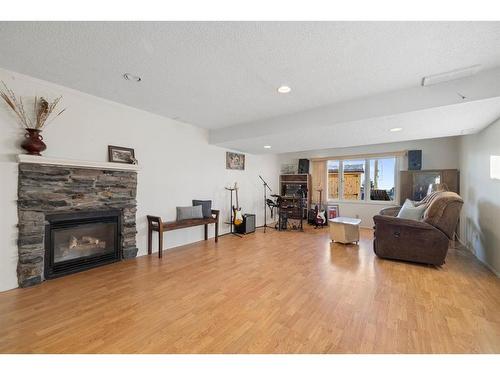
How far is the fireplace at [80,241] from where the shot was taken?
8.60 feet

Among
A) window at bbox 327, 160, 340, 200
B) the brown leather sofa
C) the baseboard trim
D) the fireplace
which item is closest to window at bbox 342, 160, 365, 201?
window at bbox 327, 160, 340, 200

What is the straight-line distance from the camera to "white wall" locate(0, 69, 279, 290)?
7.70ft

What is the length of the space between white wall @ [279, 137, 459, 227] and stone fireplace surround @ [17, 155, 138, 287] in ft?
18.2

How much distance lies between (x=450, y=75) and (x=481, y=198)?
7.79 feet

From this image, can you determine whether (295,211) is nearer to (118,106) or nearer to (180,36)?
(118,106)

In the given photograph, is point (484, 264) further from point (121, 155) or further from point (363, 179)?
point (121, 155)

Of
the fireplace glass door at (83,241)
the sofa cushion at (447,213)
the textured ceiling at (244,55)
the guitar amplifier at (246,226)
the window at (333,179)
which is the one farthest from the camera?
the window at (333,179)

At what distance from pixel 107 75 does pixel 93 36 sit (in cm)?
73

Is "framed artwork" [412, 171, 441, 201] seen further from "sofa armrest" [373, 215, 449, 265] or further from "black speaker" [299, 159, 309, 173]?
"black speaker" [299, 159, 309, 173]

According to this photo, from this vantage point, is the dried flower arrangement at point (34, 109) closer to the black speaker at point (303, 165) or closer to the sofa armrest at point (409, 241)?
the sofa armrest at point (409, 241)

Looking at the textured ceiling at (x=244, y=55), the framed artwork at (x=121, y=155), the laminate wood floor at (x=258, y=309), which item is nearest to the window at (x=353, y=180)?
the laminate wood floor at (x=258, y=309)

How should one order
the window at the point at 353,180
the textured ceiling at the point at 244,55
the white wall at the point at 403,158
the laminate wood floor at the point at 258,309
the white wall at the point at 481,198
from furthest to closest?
the window at the point at 353,180, the white wall at the point at 403,158, the white wall at the point at 481,198, the textured ceiling at the point at 244,55, the laminate wood floor at the point at 258,309

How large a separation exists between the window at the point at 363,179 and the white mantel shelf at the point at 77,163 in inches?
224
